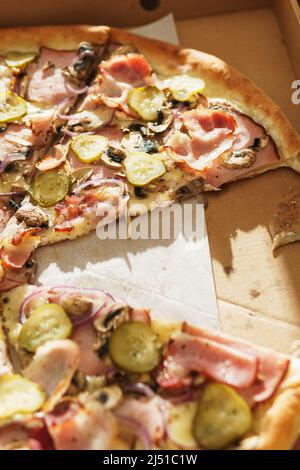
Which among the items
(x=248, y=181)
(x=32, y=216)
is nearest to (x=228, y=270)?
(x=248, y=181)

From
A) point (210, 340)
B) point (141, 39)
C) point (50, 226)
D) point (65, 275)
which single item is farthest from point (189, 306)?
point (141, 39)

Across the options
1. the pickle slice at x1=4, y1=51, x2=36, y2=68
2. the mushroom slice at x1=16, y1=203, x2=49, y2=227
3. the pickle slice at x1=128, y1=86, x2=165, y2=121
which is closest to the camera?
the mushroom slice at x1=16, y1=203, x2=49, y2=227

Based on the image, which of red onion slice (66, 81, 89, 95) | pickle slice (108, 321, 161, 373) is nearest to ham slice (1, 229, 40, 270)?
pickle slice (108, 321, 161, 373)

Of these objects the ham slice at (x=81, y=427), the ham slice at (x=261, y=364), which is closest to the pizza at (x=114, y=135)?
the ham slice at (x=261, y=364)

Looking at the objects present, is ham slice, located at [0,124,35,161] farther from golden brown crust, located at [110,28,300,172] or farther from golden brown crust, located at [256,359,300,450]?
golden brown crust, located at [256,359,300,450]

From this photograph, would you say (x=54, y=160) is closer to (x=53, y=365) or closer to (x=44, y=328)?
(x=44, y=328)

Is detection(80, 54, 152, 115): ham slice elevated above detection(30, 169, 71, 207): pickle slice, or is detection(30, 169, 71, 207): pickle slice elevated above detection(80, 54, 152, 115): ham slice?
detection(80, 54, 152, 115): ham slice
